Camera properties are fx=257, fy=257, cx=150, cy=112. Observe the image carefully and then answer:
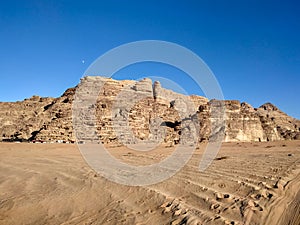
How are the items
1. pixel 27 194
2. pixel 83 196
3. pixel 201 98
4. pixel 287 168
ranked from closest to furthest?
pixel 83 196, pixel 27 194, pixel 287 168, pixel 201 98

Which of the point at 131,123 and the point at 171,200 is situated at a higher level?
the point at 131,123

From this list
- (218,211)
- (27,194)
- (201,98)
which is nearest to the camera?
(218,211)

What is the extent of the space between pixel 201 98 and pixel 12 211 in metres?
87.9

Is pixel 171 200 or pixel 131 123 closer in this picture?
pixel 171 200

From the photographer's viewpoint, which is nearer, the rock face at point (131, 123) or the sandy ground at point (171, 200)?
the sandy ground at point (171, 200)

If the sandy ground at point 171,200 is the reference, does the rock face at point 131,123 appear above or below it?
above

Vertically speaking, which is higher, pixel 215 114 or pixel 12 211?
pixel 215 114

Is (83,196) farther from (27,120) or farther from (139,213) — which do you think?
(27,120)

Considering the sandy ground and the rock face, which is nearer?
the sandy ground

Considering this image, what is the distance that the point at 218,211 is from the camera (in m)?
3.85

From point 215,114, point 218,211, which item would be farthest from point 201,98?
point 218,211

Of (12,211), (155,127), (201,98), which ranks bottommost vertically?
(12,211)

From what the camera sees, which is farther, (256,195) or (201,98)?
(201,98)

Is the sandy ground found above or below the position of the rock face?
below
